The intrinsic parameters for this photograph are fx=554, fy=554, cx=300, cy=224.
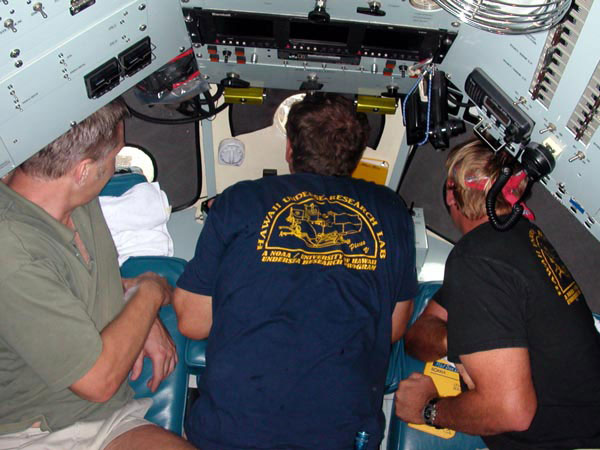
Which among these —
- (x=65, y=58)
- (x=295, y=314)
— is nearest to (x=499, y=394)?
(x=295, y=314)

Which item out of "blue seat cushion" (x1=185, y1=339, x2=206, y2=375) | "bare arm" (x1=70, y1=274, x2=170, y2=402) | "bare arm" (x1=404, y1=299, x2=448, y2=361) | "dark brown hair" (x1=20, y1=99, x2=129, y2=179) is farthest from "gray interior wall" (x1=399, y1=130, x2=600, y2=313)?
"dark brown hair" (x1=20, y1=99, x2=129, y2=179)

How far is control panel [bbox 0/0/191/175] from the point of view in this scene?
3.60ft

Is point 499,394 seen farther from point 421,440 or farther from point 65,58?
point 65,58

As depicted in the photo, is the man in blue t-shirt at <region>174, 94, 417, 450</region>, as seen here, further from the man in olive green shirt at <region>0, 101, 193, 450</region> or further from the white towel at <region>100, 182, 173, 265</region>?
the white towel at <region>100, 182, 173, 265</region>

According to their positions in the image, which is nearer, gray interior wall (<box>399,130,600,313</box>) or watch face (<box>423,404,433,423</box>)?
watch face (<box>423,404,433,423</box>)

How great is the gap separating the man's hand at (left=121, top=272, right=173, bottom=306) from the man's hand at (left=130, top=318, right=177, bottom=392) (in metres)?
0.09

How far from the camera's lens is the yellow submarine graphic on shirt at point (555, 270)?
4.61ft

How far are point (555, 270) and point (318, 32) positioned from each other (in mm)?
896

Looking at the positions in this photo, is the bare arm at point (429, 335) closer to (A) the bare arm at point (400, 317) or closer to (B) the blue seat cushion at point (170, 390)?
(A) the bare arm at point (400, 317)

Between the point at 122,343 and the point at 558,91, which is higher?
the point at 558,91

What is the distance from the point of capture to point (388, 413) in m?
2.00

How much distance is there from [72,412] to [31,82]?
82cm

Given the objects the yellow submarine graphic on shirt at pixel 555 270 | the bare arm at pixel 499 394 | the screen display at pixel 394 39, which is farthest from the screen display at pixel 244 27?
the bare arm at pixel 499 394

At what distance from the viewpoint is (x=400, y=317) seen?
1649 mm
